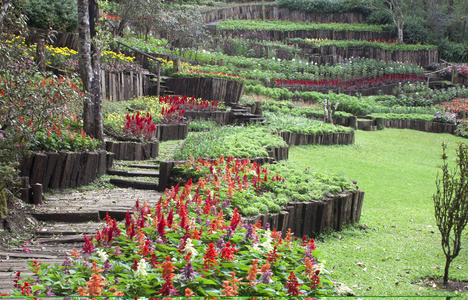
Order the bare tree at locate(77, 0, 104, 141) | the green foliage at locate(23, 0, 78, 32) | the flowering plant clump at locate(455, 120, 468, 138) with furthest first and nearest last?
the flowering plant clump at locate(455, 120, 468, 138)
the green foliage at locate(23, 0, 78, 32)
the bare tree at locate(77, 0, 104, 141)

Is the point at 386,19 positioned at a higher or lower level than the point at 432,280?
higher

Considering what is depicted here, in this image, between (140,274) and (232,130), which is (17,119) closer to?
(140,274)

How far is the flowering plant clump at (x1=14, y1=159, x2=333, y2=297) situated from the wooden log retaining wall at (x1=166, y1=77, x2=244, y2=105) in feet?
38.7

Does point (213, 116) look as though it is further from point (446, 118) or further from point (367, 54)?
point (367, 54)

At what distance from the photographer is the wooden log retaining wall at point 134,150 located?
8516 mm

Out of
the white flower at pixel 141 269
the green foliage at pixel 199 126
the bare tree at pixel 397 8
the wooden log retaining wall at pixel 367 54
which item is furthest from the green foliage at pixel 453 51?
the white flower at pixel 141 269

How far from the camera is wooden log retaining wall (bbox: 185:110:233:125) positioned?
13188 mm

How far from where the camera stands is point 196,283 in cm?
270

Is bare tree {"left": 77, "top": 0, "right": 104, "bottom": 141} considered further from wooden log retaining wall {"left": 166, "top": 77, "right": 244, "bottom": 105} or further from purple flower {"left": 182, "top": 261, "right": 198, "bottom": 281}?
wooden log retaining wall {"left": 166, "top": 77, "right": 244, "bottom": 105}

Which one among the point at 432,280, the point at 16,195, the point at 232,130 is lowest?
the point at 432,280

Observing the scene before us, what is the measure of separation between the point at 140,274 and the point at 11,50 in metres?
3.26

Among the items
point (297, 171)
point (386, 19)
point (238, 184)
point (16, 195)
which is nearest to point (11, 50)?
point (16, 195)

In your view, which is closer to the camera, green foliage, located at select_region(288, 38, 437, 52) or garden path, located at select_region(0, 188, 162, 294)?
garden path, located at select_region(0, 188, 162, 294)

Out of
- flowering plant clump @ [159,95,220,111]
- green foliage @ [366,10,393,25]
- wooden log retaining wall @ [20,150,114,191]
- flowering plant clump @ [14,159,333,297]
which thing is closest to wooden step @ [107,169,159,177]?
wooden log retaining wall @ [20,150,114,191]
